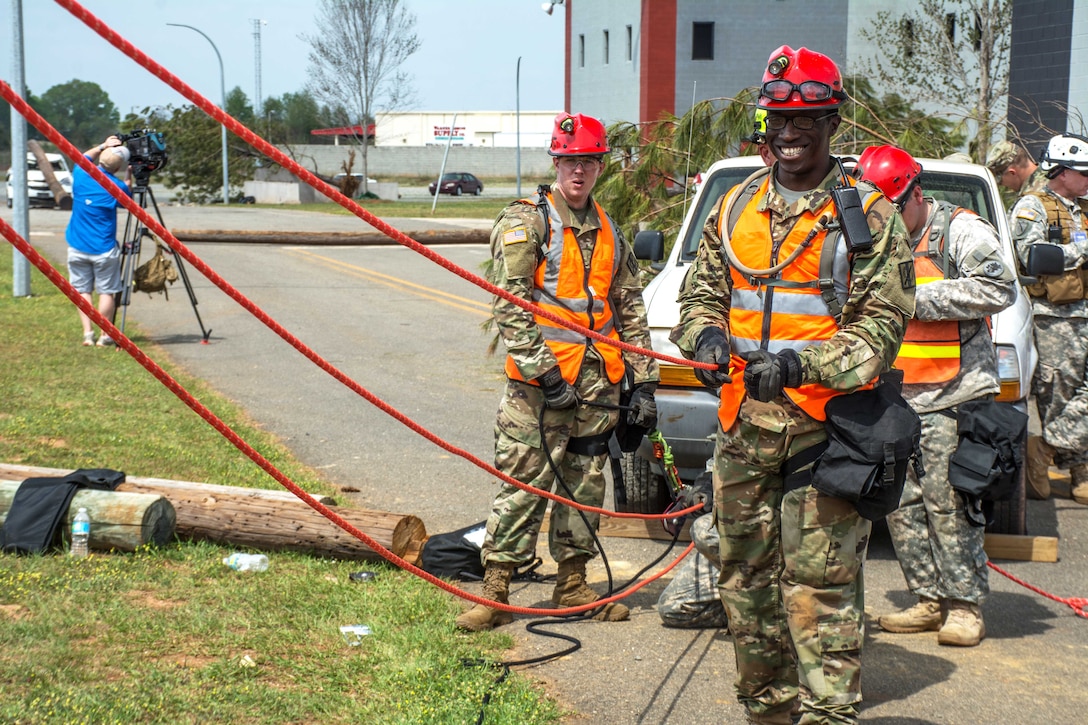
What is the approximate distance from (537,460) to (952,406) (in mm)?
1834

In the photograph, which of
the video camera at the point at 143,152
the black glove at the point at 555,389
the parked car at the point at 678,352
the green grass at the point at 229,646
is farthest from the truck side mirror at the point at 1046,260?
the video camera at the point at 143,152

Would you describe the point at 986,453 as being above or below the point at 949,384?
below

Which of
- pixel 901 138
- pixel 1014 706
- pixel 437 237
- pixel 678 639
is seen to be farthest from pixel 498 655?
pixel 437 237

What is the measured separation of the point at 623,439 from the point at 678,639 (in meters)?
0.93

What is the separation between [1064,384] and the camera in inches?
305

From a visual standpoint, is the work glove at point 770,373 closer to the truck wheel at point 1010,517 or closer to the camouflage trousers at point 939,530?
the camouflage trousers at point 939,530

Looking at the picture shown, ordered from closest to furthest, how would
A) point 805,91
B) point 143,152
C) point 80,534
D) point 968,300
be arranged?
point 805,91 < point 968,300 < point 80,534 < point 143,152

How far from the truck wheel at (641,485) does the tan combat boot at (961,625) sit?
78.6 inches

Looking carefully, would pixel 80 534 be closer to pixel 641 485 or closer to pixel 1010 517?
pixel 641 485

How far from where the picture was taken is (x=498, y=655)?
501cm

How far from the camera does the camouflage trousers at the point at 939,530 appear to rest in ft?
17.0

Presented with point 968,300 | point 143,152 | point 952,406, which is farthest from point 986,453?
point 143,152

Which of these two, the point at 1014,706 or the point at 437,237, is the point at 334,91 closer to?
the point at 437,237

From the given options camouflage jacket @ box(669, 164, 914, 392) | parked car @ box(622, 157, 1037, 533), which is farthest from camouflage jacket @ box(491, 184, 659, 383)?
camouflage jacket @ box(669, 164, 914, 392)
